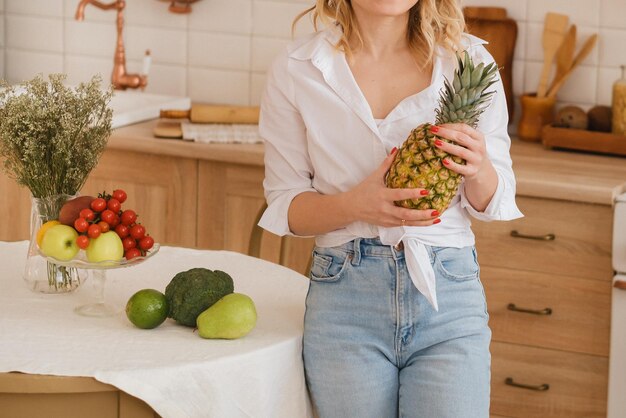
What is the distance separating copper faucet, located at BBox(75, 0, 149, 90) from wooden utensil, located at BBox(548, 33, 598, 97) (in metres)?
1.45

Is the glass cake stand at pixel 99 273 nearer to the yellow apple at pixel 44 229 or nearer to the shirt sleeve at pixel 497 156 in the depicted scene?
the yellow apple at pixel 44 229

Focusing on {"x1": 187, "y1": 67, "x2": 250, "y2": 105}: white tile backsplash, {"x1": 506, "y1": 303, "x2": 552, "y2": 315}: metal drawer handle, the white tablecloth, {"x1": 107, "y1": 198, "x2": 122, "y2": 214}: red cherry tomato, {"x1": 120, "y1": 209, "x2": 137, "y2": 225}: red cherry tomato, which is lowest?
{"x1": 506, "y1": 303, "x2": 552, "y2": 315}: metal drawer handle

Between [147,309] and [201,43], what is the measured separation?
7.28 feet

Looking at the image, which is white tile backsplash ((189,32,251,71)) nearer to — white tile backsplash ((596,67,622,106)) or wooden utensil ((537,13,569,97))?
wooden utensil ((537,13,569,97))

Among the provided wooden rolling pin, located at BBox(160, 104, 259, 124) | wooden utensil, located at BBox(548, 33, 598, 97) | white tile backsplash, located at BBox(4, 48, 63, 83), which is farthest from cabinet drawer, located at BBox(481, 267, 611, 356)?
white tile backsplash, located at BBox(4, 48, 63, 83)

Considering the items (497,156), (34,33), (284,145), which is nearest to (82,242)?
(284,145)

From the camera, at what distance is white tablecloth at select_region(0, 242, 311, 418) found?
1.68m

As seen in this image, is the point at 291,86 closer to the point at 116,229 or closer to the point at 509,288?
the point at 116,229

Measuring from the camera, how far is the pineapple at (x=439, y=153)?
66.1 inches

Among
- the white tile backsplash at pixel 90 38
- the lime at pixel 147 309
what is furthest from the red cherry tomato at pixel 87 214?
the white tile backsplash at pixel 90 38

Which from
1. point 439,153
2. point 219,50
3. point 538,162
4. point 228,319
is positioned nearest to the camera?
point 439,153

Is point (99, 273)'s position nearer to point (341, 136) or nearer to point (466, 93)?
point (341, 136)

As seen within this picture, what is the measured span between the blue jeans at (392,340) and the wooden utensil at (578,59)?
1.68 metres

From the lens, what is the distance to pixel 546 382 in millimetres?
2996
